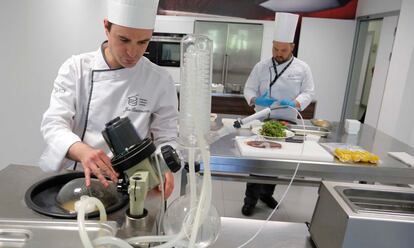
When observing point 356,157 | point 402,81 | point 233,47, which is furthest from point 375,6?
point 356,157

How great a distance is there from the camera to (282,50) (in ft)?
9.11

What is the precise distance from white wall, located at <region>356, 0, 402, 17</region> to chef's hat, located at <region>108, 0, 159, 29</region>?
11.7ft

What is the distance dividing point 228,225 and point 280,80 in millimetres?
2213

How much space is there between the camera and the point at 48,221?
2.29 ft

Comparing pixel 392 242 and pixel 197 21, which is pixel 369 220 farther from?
pixel 197 21

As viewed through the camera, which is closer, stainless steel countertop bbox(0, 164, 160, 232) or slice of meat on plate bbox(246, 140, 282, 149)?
stainless steel countertop bbox(0, 164, 160, 232)

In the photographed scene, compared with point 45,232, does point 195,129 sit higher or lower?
higher

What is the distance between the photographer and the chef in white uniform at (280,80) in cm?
273

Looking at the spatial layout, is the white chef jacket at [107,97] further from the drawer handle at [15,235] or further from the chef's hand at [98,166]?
the drawer handle at [15,235]

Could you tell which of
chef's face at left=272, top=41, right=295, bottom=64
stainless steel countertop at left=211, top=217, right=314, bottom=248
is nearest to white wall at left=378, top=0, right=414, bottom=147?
chef's face at left=272, top=41, right=295, bottom=64

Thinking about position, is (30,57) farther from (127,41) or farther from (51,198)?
(51,198)

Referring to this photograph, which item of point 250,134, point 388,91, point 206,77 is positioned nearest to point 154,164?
point 206,77

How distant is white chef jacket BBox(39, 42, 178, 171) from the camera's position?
1185 mm

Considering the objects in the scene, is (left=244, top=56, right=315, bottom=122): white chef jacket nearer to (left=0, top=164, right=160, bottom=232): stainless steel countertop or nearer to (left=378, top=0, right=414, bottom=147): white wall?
(left=378, top=0, right=414, bottom=147): white wall
